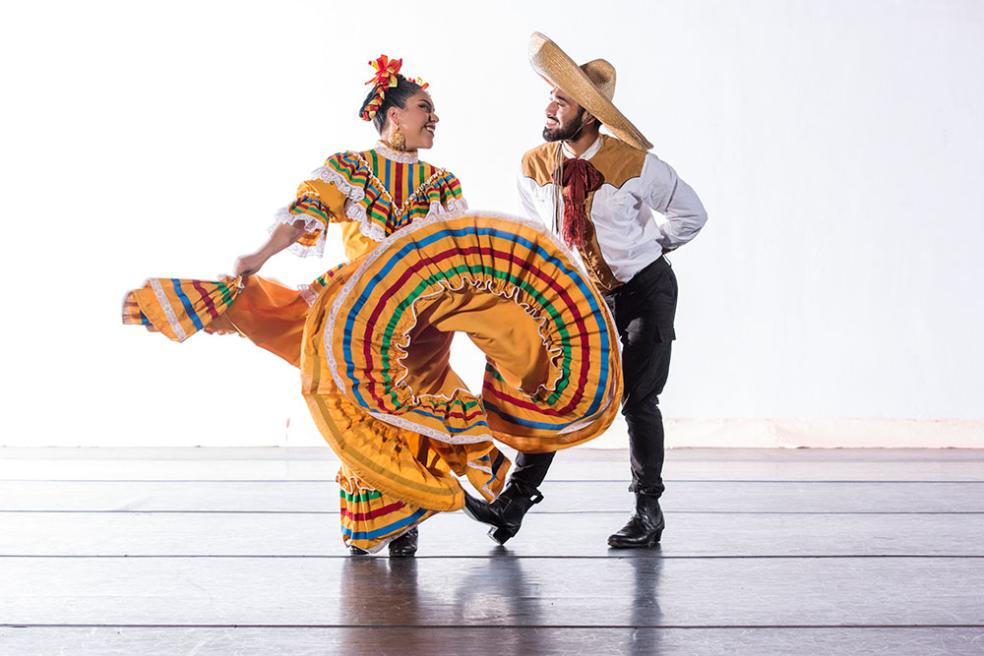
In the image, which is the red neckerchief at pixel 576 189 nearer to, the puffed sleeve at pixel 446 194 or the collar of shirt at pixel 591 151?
the collar of shirt at pixel 591 151

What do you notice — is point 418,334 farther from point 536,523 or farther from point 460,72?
point 460,72

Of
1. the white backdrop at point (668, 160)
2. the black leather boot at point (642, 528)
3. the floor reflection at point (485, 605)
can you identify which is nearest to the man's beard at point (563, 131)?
the black leather boot at point (642, 528)

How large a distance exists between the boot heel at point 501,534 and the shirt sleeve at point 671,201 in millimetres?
836

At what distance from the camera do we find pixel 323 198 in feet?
8.86

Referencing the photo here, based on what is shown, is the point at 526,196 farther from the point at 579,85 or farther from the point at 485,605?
the point at 485,605

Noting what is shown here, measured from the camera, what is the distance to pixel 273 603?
2320 mm

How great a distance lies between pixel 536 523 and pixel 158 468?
1.81m

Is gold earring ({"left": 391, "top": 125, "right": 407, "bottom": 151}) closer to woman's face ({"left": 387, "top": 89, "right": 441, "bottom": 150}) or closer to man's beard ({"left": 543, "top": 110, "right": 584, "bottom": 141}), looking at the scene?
woman's face ({"left": 387, "top": 89, "right": 441, "bottom": 150})

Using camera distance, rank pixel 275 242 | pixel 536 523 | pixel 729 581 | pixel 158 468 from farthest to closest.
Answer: pixel 158 468
pixel 536 523
pixel 275 242
pixel 729 581

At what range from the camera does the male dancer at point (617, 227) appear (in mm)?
2830

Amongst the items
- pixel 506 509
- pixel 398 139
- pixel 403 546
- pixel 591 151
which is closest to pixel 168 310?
pixel 398 139

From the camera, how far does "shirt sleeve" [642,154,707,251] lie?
2.85m

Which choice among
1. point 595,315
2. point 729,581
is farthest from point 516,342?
point 729,581

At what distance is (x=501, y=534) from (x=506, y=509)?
0.21 ft
